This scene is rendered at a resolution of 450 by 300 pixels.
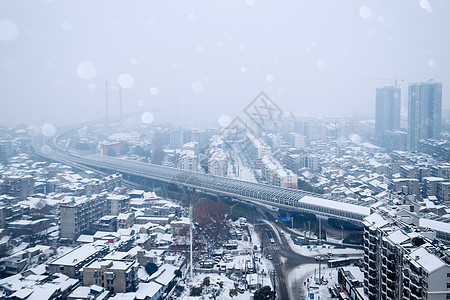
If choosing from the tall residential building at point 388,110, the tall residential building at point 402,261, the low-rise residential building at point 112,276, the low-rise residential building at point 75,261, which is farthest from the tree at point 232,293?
the tall residential building at point 388,110

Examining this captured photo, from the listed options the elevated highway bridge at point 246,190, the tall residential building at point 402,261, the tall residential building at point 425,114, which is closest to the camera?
the tall residential building at point 402,261

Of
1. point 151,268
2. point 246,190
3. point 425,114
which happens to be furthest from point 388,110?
point 151,268

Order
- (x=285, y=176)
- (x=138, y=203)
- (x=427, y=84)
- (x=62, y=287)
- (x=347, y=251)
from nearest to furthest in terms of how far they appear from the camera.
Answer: (x=62, y=287) → (x=347, y=251) → (x=138, y=203) → (x=285, y=176) → (x=427, y=84)

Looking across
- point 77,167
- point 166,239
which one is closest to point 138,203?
point 166,239

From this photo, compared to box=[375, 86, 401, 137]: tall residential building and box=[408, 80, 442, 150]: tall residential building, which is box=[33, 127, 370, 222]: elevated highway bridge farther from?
box=[375, 86, 401, 137]: tall residential building

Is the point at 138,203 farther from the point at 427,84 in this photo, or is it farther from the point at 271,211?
the point at 427,84

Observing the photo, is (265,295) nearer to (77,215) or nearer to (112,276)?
(112,276)

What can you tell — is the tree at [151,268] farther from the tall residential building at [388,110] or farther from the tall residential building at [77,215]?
the tall residential building at [388,110]
